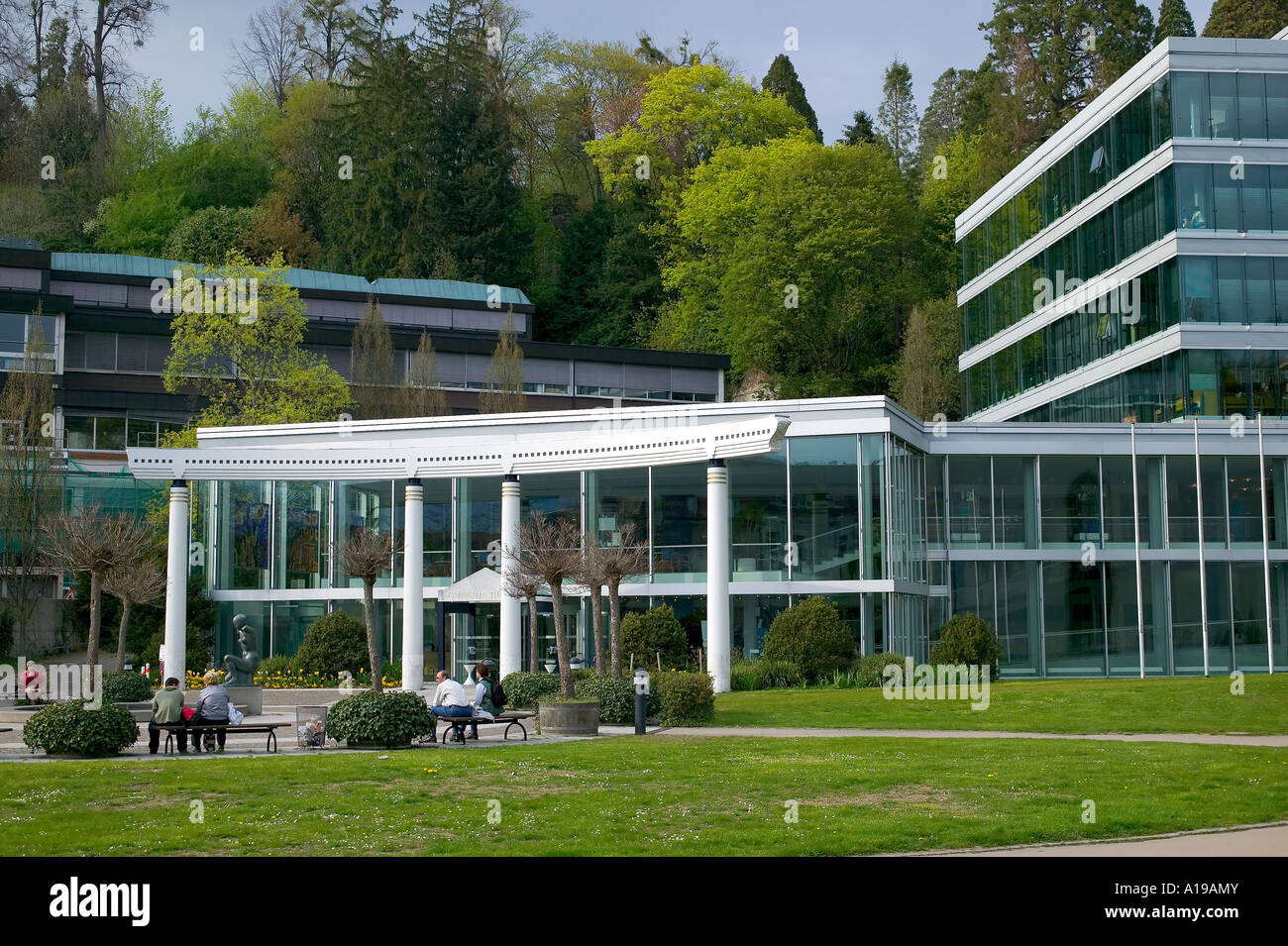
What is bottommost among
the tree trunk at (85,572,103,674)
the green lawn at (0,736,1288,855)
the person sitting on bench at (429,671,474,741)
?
the green lawn at (0,736,1288,855)

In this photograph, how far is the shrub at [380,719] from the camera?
23531 mm

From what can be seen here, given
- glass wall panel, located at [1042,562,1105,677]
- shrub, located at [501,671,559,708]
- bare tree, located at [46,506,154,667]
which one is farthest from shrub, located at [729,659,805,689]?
glass wall panel, located at [1042,562,1105,677]

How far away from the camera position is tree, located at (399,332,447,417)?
61.9 metres

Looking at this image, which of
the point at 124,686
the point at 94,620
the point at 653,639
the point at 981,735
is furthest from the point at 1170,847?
the point at 124,686

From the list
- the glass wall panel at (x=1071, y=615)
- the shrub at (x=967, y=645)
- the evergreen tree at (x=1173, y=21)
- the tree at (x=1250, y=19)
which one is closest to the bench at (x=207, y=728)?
the shrub at (x=967, y=645)

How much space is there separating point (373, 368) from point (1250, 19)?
149 feet

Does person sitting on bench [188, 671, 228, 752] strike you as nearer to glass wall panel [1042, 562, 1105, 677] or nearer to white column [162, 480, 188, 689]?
white column [162, 480, 188, 689]

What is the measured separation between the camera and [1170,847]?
13516mm

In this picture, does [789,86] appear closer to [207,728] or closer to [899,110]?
[899,110]

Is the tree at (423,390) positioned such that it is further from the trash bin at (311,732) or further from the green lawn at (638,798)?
the green lawn at (638,798)

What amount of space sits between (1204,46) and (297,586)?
113 feet

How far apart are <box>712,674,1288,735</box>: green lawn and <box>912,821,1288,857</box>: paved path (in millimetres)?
12034

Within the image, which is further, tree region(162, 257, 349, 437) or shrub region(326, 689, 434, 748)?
tree region(162, 257, 349, 437)
